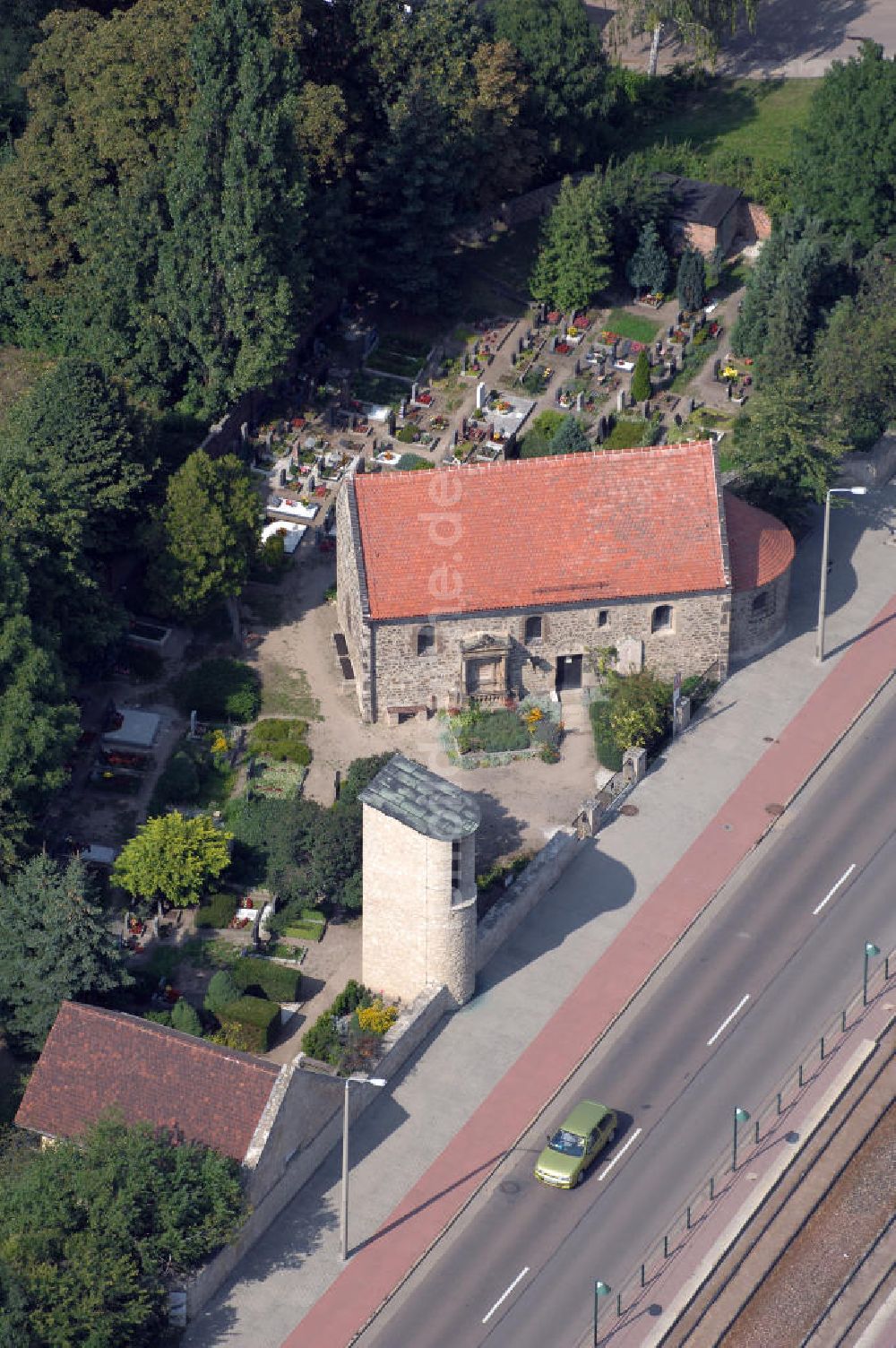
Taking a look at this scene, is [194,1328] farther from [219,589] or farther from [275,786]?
[219,589]

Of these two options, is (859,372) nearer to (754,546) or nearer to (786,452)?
(786,452)

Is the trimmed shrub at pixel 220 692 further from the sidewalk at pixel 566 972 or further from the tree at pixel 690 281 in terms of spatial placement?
the tree at pixel 690 281

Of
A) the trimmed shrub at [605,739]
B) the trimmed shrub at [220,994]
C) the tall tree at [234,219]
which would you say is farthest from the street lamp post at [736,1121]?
the tall tree at [234,219]

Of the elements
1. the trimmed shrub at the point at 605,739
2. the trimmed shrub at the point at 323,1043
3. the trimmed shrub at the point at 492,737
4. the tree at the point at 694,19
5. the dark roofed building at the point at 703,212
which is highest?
the tree at the point at 694,19

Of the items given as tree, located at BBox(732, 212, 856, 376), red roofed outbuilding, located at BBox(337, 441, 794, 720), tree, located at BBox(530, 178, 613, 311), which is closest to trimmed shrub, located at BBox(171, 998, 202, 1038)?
red roofed outbuilding, located at BBox(337, 441, 794, 720)

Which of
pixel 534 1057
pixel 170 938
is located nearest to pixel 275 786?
pixel 170 938

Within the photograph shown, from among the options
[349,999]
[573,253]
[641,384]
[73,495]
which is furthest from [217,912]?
[573,253]

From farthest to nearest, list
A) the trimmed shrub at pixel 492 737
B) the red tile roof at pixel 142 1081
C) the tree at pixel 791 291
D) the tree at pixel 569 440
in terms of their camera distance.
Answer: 1. the tree at pixel 791 291
2. the tree at pixel 569 440
3. the trimmed shrub at pixel 492 737
4. the red tile roof at pixel 142 1081
